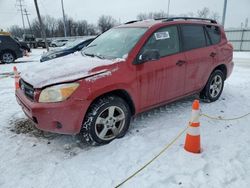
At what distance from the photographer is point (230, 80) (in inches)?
298

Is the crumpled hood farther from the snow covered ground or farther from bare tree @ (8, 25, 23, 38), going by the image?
bare tree @ (8, 25, 23, 38)

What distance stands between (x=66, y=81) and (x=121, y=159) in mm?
1260

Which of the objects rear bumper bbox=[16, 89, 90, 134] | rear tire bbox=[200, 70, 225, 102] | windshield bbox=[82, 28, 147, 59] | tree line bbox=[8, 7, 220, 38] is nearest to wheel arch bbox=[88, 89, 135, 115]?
rear bumper bbox=[16, 89, 90, 134]

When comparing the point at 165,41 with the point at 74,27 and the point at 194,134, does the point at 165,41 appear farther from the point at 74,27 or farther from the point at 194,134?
the point at 74,27

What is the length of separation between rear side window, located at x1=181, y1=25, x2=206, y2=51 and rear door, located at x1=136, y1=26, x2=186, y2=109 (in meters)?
0.20

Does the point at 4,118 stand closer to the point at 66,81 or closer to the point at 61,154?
the point at 61,154

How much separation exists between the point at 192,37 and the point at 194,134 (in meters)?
2.25

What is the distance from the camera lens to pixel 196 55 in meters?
4.48

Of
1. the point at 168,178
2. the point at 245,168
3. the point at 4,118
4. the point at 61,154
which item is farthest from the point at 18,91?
the point at 245,168

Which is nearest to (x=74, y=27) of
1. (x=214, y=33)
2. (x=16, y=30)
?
(x=16, y=30)

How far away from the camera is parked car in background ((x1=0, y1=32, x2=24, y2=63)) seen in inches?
547

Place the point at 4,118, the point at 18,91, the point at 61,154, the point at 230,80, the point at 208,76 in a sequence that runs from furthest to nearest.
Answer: the point at 230,80
the point at 208,76
the point at 4,118
the point at 18,91
the point at 61,154

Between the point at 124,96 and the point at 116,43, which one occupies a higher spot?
the point at 116,43

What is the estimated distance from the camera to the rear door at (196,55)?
436cm
